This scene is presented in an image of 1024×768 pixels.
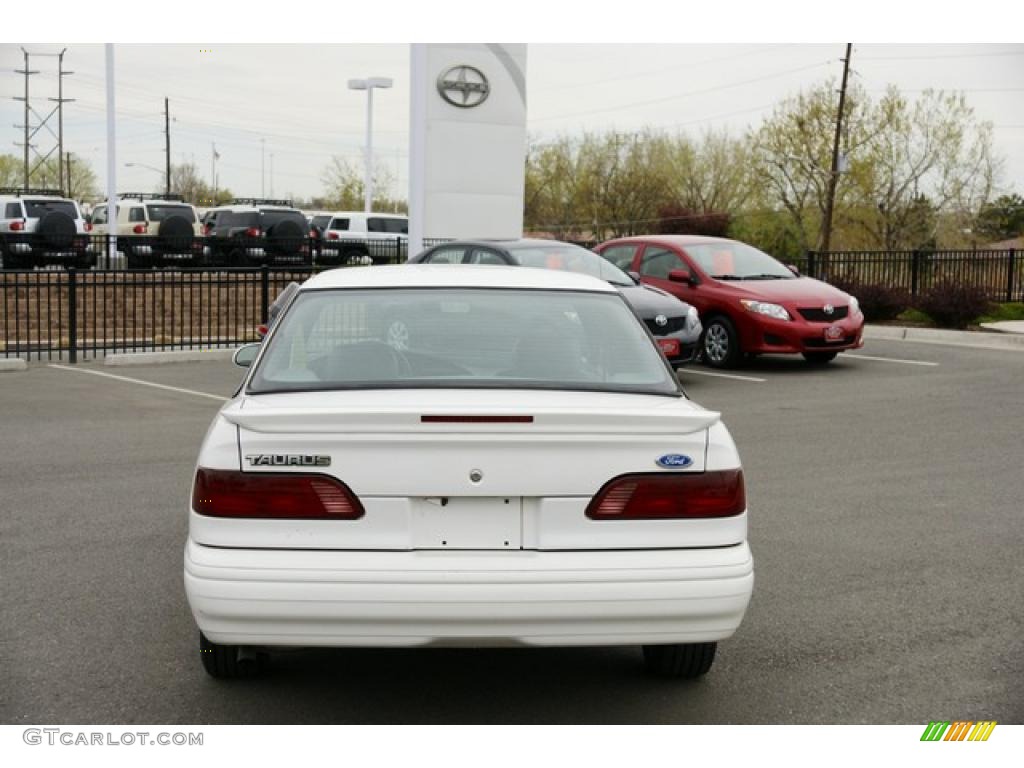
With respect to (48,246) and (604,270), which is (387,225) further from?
(604,270)

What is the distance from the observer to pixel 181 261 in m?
29.9

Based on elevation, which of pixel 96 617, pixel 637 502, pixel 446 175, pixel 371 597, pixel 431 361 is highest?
pixel 446 175

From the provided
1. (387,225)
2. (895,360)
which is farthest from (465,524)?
(387,225)

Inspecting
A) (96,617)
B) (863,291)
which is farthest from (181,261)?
(96,617)

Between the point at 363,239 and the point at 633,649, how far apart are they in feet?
97.1

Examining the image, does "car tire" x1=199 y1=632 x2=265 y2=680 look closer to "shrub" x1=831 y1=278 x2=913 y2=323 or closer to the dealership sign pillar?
"shrub" x1=831 y1=278 x2=913 y2=323

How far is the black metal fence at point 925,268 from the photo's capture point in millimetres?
24891

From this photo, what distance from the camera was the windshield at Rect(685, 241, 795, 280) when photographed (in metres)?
16.5

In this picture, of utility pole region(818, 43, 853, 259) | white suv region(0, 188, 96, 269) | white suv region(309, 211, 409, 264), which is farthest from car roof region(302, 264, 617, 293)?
utility pole region(818, 43, 853, 259)

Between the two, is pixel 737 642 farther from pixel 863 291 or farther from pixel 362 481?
pixel 863 291

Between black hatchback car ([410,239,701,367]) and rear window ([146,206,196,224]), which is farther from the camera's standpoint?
rear window ([146,206,196,224])

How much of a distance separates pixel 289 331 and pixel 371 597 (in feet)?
4.74

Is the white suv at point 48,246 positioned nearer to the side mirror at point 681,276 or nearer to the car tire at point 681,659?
the side mirror at point 681,276
